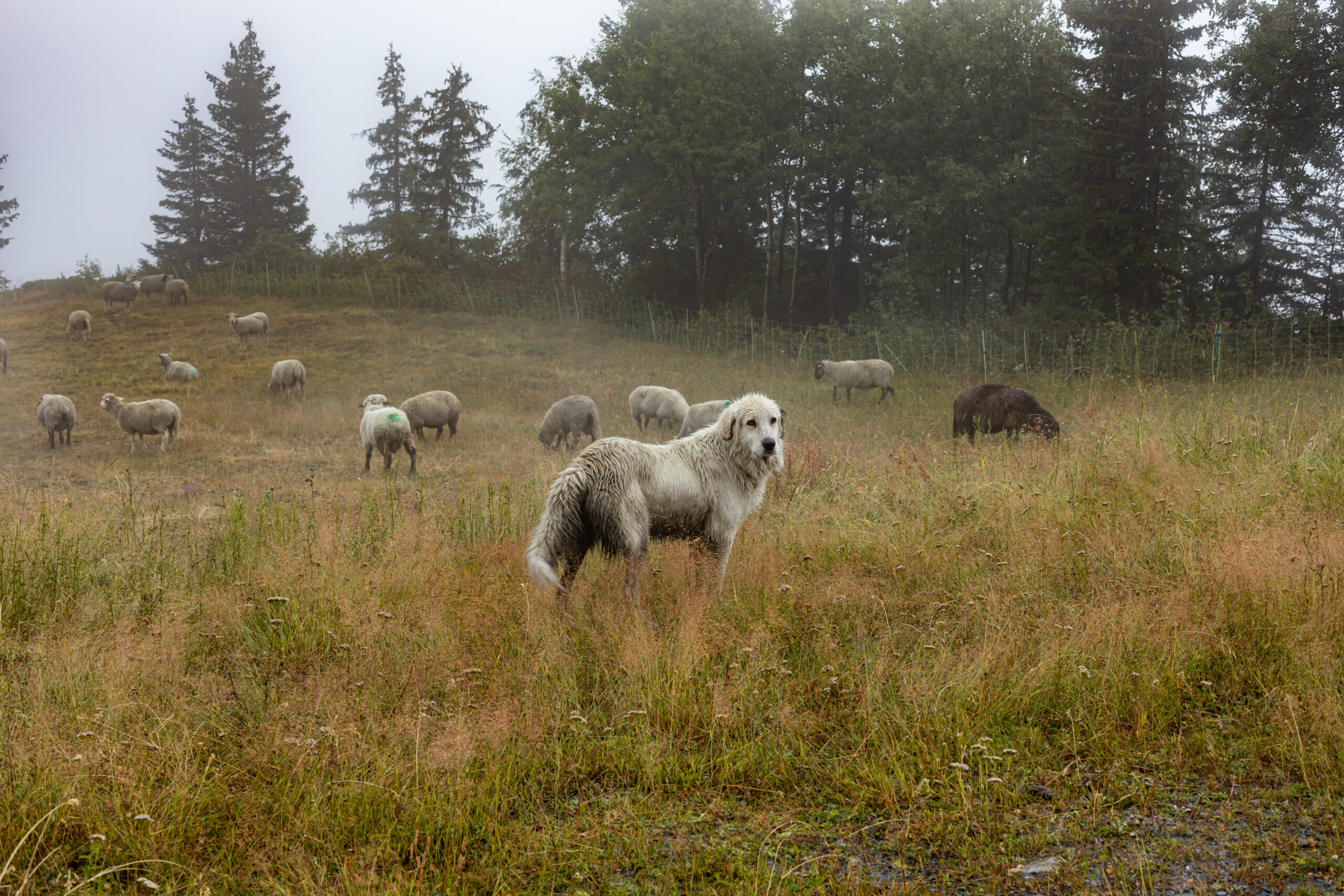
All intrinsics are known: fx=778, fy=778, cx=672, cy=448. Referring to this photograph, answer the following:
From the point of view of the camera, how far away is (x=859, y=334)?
29.7 meters

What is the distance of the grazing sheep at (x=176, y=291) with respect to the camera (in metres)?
36.0

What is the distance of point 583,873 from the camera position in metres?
2.81

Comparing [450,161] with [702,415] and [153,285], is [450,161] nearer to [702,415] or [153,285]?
[153,285]

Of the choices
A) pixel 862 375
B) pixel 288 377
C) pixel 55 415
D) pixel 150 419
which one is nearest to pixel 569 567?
pixel 150 419

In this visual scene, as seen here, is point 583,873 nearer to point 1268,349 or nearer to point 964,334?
point 1268,349

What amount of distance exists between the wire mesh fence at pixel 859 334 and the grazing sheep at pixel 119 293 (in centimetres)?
411

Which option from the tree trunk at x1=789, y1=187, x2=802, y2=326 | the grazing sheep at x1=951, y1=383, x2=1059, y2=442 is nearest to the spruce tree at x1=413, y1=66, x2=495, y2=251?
the tree trunk at x1=789, y1=187, x2=802, y2=326

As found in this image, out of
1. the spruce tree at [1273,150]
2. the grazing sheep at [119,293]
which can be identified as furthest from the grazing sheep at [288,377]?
the spruce tree at [1273,150]

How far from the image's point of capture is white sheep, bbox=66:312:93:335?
2922 centimetres

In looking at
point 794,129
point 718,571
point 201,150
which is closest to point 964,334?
point 794,129

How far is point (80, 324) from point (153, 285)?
321 inches

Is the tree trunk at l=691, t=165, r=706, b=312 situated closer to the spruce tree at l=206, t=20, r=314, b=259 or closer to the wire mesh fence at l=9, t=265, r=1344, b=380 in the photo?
the wire mesh fence at l=9, t=265, r=1344, b=380

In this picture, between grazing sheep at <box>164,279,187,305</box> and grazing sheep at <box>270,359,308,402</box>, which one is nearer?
grazing sheep at <box>270,359,308,402</box>

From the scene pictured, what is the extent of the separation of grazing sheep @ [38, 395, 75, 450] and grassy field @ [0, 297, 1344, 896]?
469 inches
